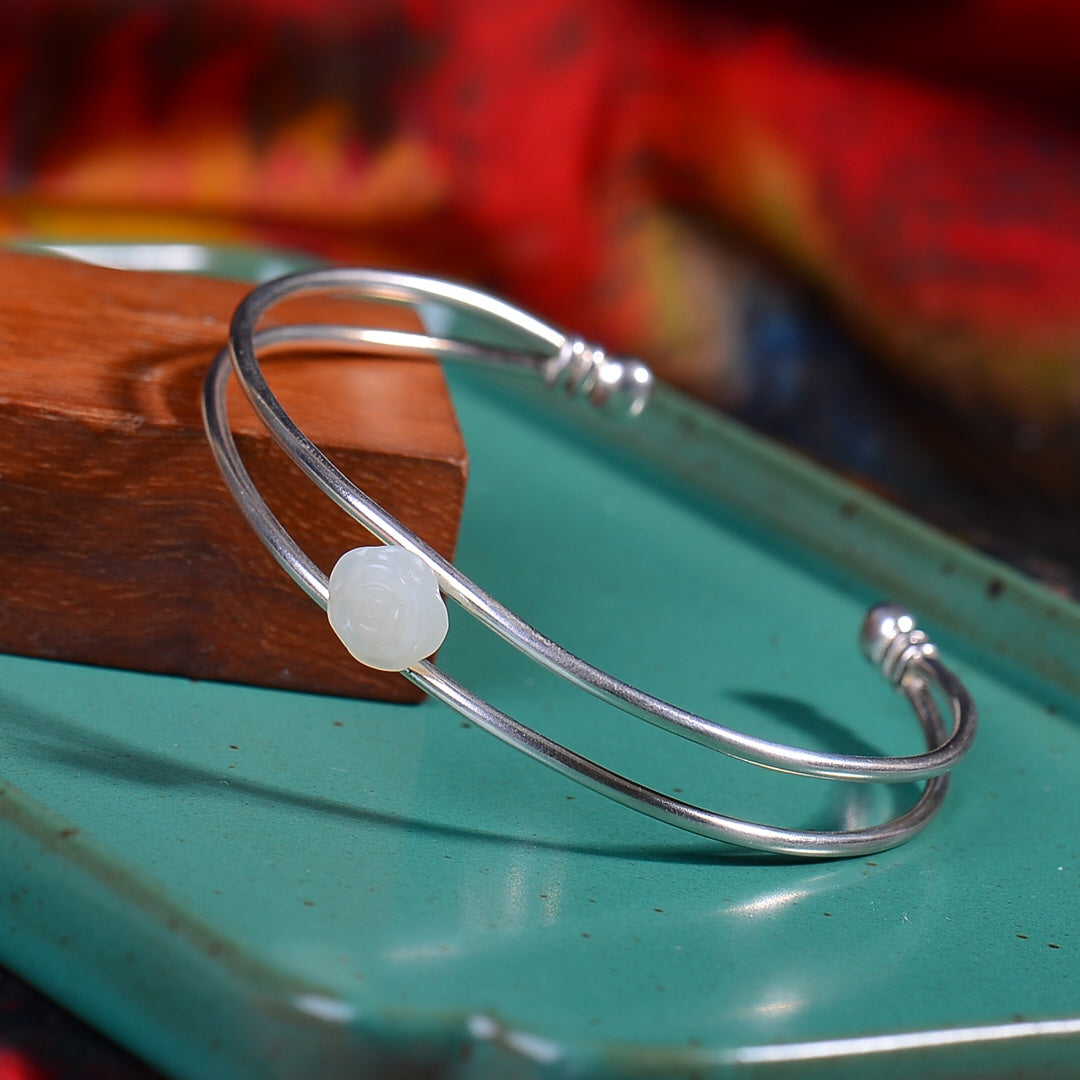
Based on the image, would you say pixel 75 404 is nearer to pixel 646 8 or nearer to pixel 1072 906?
pixel 1072 906

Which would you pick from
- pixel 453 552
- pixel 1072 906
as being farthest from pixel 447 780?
pixel 1072 906

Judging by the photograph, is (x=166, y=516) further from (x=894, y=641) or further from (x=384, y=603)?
(x=894, y=641)

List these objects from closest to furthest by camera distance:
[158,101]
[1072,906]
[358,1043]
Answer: [358,1043]
[1072,906]
[158,101]

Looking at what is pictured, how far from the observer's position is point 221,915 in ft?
1.18

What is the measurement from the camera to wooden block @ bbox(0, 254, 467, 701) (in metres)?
0.46

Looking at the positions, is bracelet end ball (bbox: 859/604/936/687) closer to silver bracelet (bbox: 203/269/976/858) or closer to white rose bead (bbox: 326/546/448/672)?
silver bracelet (bbox: 203/269/976/858)

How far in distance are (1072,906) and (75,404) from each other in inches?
13.5

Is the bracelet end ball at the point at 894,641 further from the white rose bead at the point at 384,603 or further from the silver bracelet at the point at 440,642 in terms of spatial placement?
the white rose bead at the point at 384,603

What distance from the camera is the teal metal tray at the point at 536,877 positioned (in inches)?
13.7

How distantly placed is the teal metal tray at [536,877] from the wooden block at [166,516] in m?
0.01

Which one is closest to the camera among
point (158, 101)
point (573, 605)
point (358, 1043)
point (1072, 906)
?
point (358, 1043)

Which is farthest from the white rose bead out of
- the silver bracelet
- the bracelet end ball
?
the bracelet end ball

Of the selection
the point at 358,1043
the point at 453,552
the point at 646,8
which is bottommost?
the point at 358,1043

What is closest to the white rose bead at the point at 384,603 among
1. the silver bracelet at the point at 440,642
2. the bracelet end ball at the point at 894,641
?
the silver bracelet at the point at 440,642
